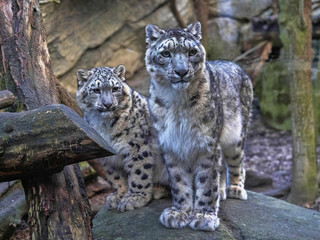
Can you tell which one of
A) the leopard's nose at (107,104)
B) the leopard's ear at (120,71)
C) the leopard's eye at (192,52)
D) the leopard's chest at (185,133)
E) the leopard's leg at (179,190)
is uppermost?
the leopard's eye at (192,52)

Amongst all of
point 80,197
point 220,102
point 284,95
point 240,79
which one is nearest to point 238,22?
point 284,95

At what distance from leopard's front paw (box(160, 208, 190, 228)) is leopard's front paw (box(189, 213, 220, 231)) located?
8 cm

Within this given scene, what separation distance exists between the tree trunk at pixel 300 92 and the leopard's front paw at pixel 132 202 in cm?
396

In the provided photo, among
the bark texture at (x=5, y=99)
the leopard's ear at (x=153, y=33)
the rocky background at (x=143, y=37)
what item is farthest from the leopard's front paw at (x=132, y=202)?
the rocky background at (x=143, y=37)

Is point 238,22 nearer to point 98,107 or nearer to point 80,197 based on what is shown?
point 98,107

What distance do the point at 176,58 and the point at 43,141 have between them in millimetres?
1576

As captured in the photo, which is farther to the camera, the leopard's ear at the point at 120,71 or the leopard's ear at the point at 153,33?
the leopard's ear at the point at 120,71

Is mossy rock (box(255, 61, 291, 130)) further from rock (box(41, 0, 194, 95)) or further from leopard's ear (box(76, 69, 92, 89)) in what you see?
leopard's ear (box(76, 69, 92, 89))

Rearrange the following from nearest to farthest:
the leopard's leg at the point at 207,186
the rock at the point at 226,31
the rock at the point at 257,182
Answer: the leopard's leg at the point at 207,186 < the rock at the point at 257,182 < the rock at the point at 226,31

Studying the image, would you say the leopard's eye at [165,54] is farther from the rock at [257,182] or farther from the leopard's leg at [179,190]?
the rock at [257,182]

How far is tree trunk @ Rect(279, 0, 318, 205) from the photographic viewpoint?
744cm

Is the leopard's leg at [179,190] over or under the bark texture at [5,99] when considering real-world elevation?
under

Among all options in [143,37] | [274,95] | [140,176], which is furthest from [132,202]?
[274,95]

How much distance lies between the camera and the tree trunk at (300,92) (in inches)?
293
